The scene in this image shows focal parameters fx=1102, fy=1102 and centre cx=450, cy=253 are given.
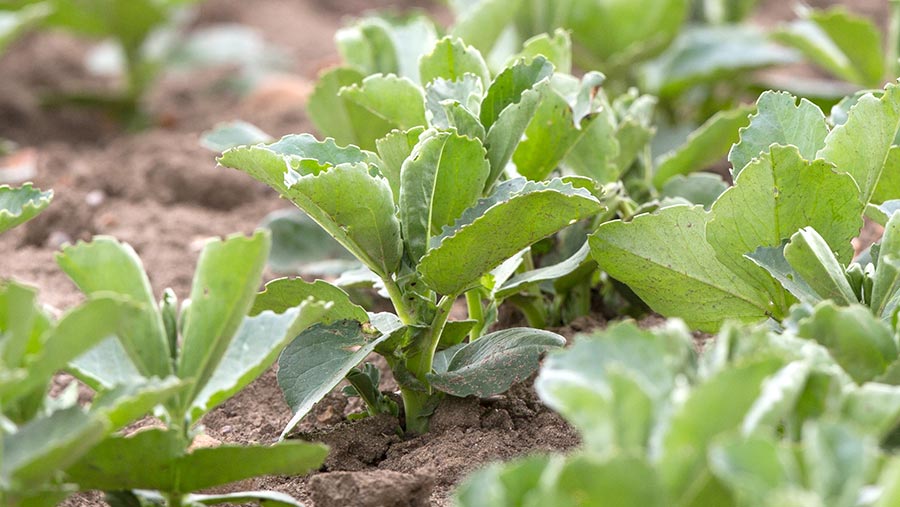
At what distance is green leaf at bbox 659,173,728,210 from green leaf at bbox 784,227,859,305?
0.48 metres

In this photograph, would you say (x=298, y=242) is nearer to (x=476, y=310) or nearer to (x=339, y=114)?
(x=339, y=114)

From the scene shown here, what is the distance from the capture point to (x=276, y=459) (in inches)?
45.3

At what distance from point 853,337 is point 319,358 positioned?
2.12ft

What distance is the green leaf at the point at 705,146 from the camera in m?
1.81

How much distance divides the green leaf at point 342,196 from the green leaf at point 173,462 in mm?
283

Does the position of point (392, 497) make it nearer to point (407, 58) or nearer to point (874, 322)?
point (874, 322)

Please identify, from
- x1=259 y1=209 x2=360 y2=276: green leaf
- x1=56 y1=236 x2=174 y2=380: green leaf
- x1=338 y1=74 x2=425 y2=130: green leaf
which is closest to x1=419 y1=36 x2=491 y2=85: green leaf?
x1=338 y1=74 x2=425 y2=130: green leaf

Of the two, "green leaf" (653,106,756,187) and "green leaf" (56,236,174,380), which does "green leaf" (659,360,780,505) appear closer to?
"green leaf" (56,236,174,380)

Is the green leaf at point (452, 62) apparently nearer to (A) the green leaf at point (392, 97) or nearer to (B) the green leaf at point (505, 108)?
(A) the green leaf at point (392, 97)

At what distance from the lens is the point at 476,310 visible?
1583mm

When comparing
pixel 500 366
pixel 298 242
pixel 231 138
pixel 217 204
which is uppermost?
pixel 231 138

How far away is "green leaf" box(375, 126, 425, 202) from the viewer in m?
1.38

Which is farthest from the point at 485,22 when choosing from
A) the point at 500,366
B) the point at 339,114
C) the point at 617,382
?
the point at 617,382

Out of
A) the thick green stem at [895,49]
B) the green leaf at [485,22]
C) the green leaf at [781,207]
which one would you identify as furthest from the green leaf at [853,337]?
the thick green stem at [895,49]
